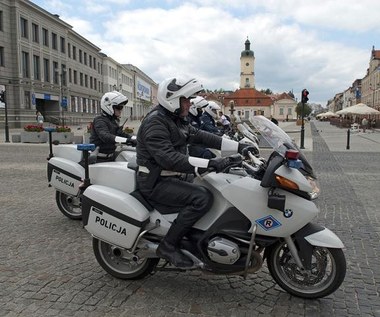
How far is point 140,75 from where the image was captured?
12450 centimetres

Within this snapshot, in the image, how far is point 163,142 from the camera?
3586 millimetres

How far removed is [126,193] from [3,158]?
12.8 meters

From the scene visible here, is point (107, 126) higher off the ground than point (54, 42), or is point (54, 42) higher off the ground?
point (54, 42)

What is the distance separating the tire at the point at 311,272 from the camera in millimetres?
3489

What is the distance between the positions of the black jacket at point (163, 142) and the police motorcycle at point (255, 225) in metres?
0.28

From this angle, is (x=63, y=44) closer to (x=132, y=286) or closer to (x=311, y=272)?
(x=132, y=286)

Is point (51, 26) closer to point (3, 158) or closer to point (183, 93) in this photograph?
point (3, 158)

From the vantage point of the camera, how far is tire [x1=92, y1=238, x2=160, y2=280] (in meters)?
4.00

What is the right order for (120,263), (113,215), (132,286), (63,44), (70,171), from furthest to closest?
(63,44), (70,171), (120,263), (132,286), (113,215)

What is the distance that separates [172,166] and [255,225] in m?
0.85

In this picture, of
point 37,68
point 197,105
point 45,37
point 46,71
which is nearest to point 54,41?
point 45,37

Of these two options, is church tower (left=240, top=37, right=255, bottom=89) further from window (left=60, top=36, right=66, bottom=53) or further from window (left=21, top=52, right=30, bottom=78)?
window (left=21, top=52, right=30, bottom=78)

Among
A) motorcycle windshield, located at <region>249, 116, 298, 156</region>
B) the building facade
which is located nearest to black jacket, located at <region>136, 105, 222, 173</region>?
motorcycle windshield, located at <region>249, 116, 298, 156</region>

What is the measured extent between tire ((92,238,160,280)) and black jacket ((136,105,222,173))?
938mm
